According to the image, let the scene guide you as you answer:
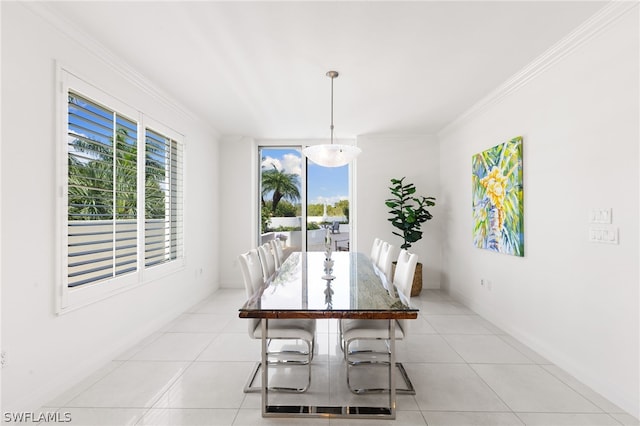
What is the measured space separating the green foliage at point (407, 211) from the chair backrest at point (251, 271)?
2832 mm

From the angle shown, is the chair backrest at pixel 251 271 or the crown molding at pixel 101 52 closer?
the crown molding at pixel 101 52

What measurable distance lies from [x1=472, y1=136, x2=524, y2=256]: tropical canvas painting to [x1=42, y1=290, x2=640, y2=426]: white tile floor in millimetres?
1014

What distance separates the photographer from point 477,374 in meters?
2.50

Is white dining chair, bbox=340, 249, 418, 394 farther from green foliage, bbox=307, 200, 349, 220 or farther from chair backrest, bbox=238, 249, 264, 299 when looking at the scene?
green foliage, bbox=307, 200, 349, 220

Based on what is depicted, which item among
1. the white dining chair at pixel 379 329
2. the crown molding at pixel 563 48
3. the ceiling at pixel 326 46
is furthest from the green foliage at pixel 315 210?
the white dining chair at pixel 379 329

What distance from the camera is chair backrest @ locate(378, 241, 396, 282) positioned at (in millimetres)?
3059

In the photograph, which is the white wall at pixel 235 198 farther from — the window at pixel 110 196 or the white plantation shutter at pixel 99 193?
the white plantation shutter at pixel 99 193

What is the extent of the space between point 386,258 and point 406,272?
69cm

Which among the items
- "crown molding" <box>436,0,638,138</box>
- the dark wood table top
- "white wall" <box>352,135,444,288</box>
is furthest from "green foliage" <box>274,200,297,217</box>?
"crown molding" <box>436,0,638,138</box>

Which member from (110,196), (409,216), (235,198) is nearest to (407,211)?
(409,216)

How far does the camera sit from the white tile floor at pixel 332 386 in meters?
1.98

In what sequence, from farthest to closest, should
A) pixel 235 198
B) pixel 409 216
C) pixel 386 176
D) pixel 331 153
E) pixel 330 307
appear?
1. pixel 235 198
2. pixel 386 176
3. pixel 409 216
4. pixel 331 153
5. pixel 330 307

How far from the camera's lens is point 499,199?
3465mm

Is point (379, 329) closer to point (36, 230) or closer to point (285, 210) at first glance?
point (36, 230)
